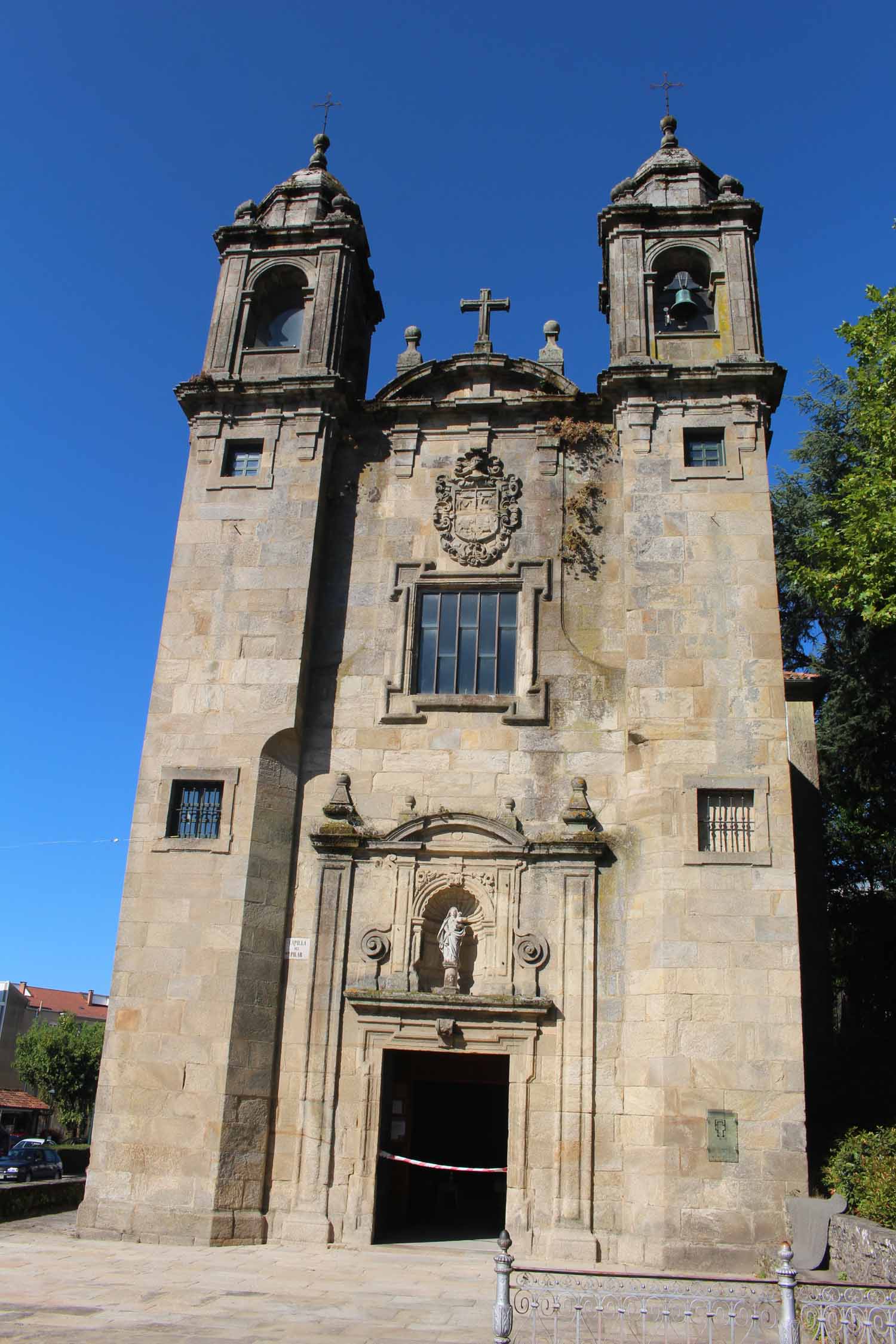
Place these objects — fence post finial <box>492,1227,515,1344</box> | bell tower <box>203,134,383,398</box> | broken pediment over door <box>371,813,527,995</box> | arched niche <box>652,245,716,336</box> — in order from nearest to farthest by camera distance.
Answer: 1. fence post finial <box>492,1227,515,1344</box>
2. broken pediment over door <box>371,813,527,995</box>
3. arched niche <box>652,245,716,336</box>
4. bell tower <box>203,134,383,398</box>

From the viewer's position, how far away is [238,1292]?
9.77 metres

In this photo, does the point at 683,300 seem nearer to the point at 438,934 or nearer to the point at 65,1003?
the point at 438,934

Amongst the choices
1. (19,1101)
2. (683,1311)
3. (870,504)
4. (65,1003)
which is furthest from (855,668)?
(65,1003)

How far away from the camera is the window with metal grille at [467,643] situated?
14969mm

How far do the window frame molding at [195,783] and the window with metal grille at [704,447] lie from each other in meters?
7.91

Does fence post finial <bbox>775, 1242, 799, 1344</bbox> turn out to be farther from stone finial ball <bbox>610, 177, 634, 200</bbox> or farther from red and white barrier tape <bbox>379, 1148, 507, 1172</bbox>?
stone finial ball <bbox>610, 177, 634, 200</bbox>

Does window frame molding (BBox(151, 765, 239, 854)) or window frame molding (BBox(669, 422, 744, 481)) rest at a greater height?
window frame molding (BBox(669, 422, 744, 481))

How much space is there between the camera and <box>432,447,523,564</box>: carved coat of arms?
1558cm

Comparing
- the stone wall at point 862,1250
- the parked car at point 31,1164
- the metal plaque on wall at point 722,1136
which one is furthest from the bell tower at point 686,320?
the parked car at point 31,1164

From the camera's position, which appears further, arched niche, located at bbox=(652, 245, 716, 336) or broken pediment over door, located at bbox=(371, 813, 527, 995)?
arched niche, located at bbox=(652, 245, 716, 336)

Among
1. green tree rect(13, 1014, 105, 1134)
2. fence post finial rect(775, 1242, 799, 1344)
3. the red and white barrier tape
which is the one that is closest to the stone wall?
fence post finial rect(775, 1242, 799, 1344)

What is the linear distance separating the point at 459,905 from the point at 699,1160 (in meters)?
4.17

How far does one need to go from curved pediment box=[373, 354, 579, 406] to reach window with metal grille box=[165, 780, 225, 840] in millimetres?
6609

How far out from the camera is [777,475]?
24.7 m
